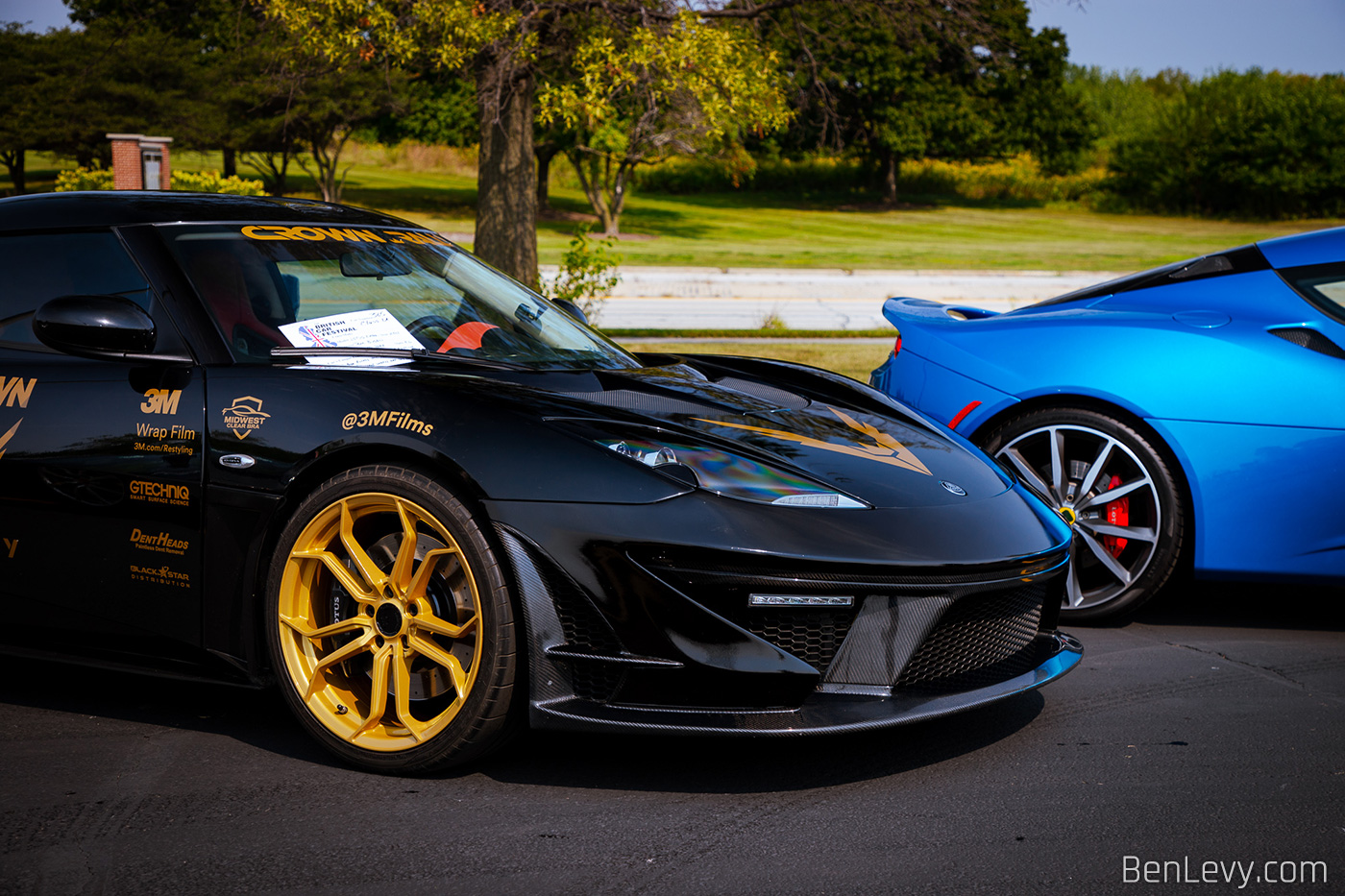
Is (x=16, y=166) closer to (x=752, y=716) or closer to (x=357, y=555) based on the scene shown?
(x=357, y=555)

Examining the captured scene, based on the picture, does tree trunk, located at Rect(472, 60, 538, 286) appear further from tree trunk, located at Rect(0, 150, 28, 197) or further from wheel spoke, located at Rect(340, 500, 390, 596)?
tree trunk, located at Rect(0, 150, 28, 197)

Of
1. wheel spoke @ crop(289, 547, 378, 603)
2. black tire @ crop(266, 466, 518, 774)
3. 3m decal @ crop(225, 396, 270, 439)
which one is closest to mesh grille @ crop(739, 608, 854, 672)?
black tire @ crop(266, 466, 518, 774)

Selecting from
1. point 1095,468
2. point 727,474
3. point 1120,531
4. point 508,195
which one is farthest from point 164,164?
point 727,474

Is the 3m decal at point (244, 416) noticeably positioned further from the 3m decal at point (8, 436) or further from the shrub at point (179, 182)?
the shrub at point (179, 182)

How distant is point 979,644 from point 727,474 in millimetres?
767

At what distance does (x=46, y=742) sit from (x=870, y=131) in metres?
59.2

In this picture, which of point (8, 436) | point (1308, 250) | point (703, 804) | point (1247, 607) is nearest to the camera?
point (703, 804)

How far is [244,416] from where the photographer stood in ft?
10.1

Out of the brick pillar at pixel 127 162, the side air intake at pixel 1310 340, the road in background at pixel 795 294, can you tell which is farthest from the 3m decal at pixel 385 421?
the brick pillar at pixel 127 162

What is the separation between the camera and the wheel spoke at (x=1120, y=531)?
14.1 ft

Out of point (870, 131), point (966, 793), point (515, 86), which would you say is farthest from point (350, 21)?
point (870, 131)

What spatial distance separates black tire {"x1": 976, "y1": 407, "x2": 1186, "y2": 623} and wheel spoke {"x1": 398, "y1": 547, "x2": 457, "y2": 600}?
2.26m

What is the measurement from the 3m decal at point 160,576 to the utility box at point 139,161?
17.8m

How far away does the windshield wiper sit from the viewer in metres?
3.27
